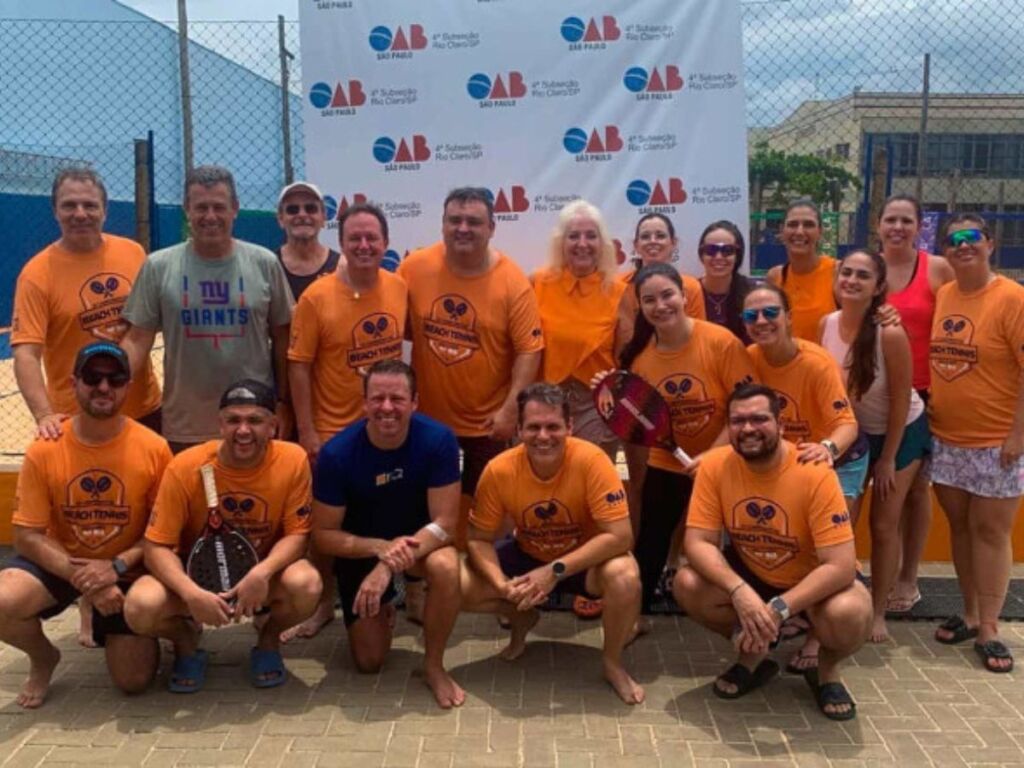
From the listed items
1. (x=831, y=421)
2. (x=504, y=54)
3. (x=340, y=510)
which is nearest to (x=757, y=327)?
(x=831, y=421)

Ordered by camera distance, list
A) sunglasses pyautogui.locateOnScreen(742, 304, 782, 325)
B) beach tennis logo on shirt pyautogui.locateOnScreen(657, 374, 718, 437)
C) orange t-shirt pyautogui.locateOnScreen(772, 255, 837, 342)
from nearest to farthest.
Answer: sunglasses pyautogui.locateOnScreen(742, 304, 782, 325) → beach tennis logo on shirt pyautogui.locateOnScreen(657, 374, 718, 437) → orange t-shirt pyautogui.locateOnScreen(772, 255, 837, 342)

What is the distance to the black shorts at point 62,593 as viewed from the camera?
421 centimetres

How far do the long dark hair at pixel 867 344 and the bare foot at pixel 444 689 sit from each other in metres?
2.34

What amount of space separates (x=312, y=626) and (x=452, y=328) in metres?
1.73

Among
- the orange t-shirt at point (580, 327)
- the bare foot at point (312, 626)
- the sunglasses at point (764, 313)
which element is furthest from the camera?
the orange t-shirt at point (580, 327)

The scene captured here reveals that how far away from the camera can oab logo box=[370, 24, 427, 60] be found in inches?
240

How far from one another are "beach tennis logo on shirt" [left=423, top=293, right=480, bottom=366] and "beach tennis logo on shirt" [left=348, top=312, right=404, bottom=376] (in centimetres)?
23

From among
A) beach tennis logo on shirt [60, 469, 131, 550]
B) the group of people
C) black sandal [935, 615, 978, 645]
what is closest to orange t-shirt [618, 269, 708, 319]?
the group of people

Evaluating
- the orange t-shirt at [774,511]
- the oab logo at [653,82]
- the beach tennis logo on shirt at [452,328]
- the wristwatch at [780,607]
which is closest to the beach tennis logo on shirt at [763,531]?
the orange t-shirt at [774,511]

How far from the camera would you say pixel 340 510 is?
4.39 m

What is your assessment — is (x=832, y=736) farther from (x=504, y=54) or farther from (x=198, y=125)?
(x=198, y=125)

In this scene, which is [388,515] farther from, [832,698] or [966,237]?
[966,237]

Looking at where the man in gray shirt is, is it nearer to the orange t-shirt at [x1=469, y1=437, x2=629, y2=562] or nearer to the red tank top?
the orange t-shirt at [x1=469, y1=437, x2=629, y2=562]

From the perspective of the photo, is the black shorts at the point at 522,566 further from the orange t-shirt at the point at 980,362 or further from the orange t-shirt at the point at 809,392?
the orange t-shirt at the point at 980,362
